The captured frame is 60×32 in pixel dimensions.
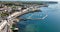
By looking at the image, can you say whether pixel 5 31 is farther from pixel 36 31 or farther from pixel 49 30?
pixel 49 30

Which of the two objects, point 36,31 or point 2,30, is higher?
point 2,30

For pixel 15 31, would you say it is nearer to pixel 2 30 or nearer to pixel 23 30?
pixel 23 30

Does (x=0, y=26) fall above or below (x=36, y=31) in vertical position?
above

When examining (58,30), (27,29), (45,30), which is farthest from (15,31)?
(58,30)

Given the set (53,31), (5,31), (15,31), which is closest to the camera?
(5,31)

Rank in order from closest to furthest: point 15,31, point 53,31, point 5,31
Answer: point 5,31, point 15,31, point 53,31

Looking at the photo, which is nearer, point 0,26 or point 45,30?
point 0,26

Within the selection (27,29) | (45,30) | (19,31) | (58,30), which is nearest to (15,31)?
(19,31)

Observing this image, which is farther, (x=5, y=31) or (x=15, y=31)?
(x=15, y=31)

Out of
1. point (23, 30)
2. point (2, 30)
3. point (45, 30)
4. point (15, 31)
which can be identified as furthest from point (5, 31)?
point (45, 30)
